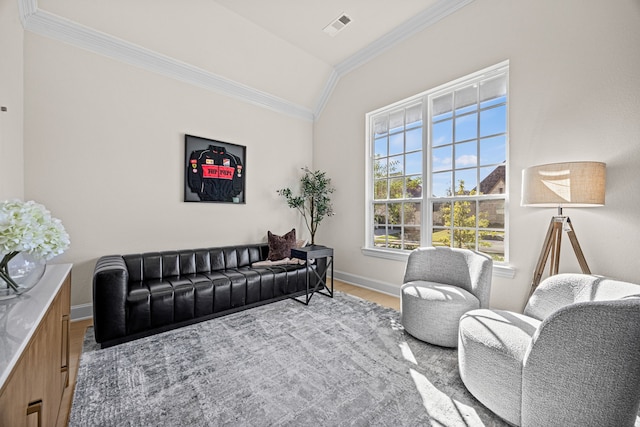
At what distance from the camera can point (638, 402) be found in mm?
1133

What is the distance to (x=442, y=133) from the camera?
334 cm

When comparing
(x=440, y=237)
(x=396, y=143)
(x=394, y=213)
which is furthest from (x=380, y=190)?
(x=440, y=237)

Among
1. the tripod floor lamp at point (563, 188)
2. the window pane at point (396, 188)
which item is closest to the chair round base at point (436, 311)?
the tripod floor lamp at point (563, 188)

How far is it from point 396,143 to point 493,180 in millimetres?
1384

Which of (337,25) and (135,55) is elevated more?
(337,25)

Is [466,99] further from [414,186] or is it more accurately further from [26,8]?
[26,8]

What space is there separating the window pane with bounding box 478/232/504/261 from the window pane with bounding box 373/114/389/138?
6.49 feet

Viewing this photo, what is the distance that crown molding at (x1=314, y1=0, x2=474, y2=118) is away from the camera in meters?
3.12

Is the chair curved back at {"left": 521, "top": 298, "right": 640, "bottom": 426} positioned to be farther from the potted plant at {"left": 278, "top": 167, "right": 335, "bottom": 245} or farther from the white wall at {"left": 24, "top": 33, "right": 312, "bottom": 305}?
the white wall at {"left": 24, "top": 33, "right": 312, "bottom": 305}

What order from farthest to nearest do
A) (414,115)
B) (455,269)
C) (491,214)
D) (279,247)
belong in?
(279,247)
(414,115)
(491,214)
(455,269)

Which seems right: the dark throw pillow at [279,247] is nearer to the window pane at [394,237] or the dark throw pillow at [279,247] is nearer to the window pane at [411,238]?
the window pane at [394,237]

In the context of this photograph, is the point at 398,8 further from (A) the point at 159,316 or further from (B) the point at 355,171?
(A) the point at 159,316

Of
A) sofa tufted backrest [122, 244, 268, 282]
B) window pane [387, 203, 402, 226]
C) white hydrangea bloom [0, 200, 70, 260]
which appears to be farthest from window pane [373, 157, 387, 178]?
white hydrangea bloom [0, 200, 70, 260]

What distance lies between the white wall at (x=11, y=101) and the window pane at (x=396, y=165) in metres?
3.90
